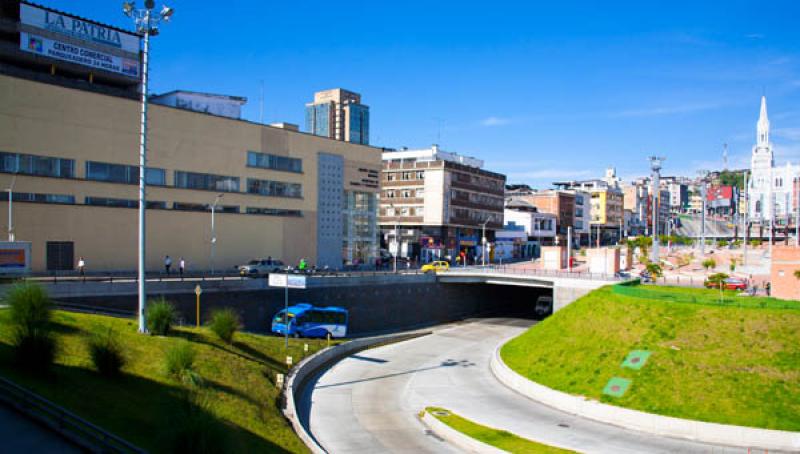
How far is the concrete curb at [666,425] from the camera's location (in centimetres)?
2847

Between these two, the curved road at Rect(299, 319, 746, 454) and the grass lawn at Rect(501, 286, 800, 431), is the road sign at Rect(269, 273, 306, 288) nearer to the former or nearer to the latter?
the curved road at Rect(299, 319, 746, 454)

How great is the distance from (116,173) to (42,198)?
634 cm

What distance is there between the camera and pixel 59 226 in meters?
49.5

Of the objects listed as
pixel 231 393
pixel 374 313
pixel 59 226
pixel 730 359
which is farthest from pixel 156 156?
pixel 730 359

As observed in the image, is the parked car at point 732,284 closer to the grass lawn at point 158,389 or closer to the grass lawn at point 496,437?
the grass lawn at point 496,437

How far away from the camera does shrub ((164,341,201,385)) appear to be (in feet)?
82.9

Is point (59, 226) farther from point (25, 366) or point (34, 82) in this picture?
point (25, 366)

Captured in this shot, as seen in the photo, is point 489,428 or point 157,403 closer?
point 157,403

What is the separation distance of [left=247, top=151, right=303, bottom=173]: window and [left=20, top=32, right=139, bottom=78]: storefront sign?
13993 mm

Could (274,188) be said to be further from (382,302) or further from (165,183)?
(382,302)

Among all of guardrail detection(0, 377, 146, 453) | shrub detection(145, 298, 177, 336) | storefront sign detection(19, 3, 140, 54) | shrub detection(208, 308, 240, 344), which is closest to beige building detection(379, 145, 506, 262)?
storefront sign detection(19, 3, 140, 54)

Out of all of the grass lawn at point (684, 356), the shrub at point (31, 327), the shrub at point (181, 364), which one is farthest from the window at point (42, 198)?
the grass lawn at point (684, 356)

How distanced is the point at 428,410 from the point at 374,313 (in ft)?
93.5

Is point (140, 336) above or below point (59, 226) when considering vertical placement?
below
